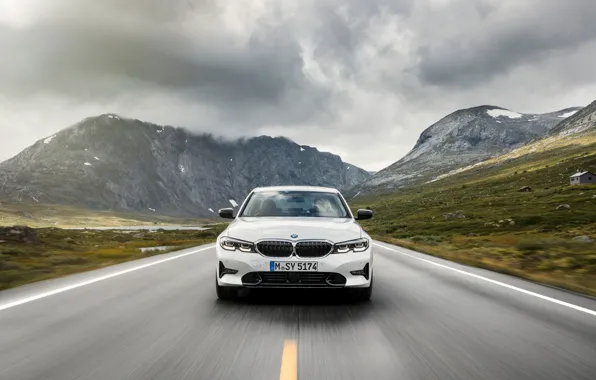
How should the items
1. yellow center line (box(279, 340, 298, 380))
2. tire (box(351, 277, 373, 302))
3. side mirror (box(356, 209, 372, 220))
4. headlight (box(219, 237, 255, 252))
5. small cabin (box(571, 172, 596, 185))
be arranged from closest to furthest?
yellow center line (box(279, 340, 298, 380)) → headlight (box(219, 237, 255, 252)) → tire (box(351, 277, 373, 302)) → side mirror (box(356, 209, 372, 220)) → small cabin (box(571, 172, 596, 185))

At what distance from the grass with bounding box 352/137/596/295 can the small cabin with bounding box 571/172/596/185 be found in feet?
8.32

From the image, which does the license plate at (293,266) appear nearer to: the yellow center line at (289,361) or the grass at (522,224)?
the yellow center line at (289,361)

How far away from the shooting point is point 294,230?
25.5 feet

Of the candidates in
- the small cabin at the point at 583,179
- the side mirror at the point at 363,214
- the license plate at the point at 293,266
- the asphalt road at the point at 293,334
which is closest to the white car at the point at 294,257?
the license plate at the point at 293,266

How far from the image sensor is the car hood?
7652mm

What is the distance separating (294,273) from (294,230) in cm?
67

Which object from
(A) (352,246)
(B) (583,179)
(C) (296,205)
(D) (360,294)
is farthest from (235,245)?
(B) (583,179)

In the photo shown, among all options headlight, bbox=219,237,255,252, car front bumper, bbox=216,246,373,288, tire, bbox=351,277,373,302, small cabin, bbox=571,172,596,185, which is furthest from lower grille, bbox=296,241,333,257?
small cabin, bbox=571,172,596,185

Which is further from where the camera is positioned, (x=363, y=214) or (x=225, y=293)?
(x=363, y=214)

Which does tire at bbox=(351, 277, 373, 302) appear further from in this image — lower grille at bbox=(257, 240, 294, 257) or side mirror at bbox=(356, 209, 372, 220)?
side mirror at bbox=(356, 209, 372, 220)

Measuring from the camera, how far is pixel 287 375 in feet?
14.2

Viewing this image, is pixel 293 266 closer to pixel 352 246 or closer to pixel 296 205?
pixel 352 246

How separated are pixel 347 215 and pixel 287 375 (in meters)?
5.32

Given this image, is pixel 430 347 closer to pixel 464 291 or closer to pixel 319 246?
pixel 319 246
